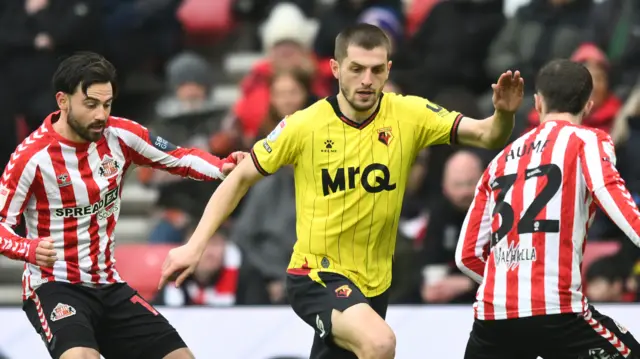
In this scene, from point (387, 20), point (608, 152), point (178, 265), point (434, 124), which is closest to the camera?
point (608, 152)

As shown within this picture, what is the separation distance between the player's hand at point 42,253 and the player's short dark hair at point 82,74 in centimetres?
85

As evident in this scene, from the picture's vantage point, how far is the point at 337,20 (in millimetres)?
12305

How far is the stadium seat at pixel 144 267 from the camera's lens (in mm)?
10734

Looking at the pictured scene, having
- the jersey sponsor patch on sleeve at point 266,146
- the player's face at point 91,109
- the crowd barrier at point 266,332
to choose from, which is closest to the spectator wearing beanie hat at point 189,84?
the crowd barrier at point 266,332

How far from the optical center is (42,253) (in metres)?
6.64

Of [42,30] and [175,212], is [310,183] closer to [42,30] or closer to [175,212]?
[175,212]

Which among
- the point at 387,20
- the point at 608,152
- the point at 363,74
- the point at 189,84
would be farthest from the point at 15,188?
the point at 387,20

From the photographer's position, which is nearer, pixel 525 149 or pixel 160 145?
pixel 525 149

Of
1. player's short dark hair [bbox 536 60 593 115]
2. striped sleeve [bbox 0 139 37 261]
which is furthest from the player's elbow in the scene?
striped sleeve [bbox 0 139 37 261]

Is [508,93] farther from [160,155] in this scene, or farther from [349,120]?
[160,155]

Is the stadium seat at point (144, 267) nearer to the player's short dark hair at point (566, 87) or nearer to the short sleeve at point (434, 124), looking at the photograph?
the short sleeve at point (434, 124)

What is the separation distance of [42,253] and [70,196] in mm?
551

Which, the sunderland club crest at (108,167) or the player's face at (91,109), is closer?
the player's face at (91,109)

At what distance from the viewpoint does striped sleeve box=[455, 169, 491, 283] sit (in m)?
6.54
